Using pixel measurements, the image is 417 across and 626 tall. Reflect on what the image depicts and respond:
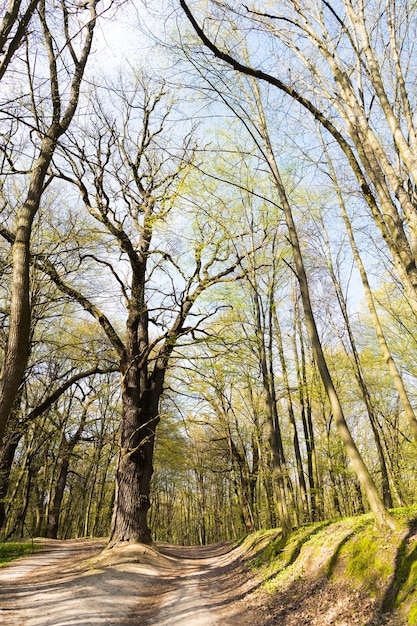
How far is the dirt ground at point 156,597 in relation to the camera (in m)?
3.88

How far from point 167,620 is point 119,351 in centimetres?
575

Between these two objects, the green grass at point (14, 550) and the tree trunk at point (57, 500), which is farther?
the tree trunk at point (57, 500)

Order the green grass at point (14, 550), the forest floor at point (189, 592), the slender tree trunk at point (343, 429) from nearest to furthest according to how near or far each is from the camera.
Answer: the forest floor at point (189, 592)
the slender tree trunk at point (343, 429)
the green grass at point (14, 550)

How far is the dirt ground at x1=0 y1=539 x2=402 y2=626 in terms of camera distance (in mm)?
3879

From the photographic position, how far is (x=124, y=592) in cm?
555

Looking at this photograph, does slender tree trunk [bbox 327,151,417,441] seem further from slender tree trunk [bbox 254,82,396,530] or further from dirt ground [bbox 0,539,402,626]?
dirt ground [bbox 0,539,402,626]

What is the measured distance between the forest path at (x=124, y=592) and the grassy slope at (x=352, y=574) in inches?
24.8

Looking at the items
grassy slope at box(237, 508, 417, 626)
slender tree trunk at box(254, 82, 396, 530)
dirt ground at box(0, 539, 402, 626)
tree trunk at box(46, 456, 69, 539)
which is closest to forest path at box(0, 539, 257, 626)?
dirt ground at box(0, 539, 402, 626)

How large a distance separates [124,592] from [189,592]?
41.3 inches

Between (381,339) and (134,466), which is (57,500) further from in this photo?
(381,339)

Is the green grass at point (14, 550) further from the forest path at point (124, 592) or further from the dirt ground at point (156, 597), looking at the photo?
the dirt ground at point (156, 597)

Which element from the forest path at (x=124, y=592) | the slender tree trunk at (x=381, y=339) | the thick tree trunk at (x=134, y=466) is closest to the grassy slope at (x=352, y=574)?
the forest path at (x=124, y=592)

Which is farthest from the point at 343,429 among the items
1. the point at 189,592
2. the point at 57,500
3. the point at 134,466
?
the point at 57,500

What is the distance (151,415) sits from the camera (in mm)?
9422
